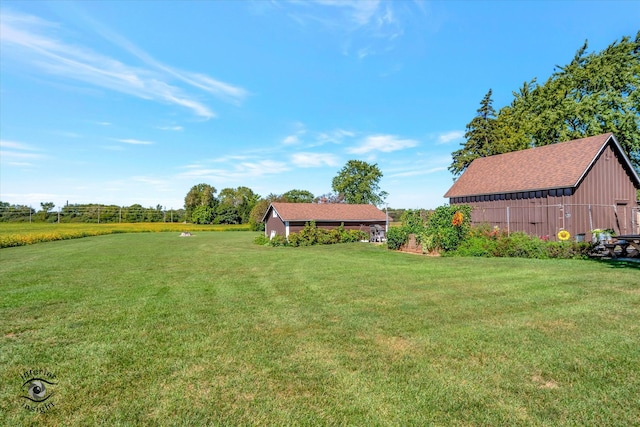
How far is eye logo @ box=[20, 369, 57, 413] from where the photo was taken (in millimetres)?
3314

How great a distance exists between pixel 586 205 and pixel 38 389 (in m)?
24.1

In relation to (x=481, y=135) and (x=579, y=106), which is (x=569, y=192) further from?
(x=481, y=135)

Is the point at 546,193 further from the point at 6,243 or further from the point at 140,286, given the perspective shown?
the point at 6,243

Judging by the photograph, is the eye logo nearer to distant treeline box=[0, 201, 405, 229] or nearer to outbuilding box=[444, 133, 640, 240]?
outbuilding box=[444, 133, 640, 240]

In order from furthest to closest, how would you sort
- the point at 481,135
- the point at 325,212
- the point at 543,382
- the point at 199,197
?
the point at 199,197, the point at 481,135, the point at 325,212, the point at 543,382

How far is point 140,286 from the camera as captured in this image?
9.17 m

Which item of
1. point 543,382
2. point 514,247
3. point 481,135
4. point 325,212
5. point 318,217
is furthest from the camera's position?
point 481,135

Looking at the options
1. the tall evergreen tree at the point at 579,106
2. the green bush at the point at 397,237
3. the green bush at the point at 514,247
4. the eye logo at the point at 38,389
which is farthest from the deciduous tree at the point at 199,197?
the eye logo at the point at 38,389

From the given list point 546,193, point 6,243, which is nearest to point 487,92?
point 546,193

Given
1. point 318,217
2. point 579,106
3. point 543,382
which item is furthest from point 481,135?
point 543,382

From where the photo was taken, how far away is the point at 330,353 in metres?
4.50

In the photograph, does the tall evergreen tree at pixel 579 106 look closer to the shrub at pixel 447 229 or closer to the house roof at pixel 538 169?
the house roof at pixel 538 169

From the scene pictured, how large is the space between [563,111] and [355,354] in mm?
33466

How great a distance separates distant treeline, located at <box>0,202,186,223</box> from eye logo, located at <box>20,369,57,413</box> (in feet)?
233
